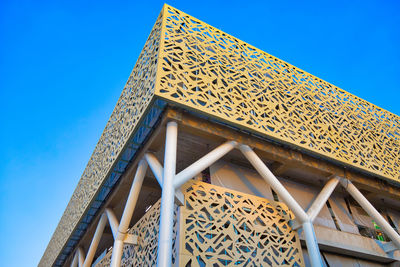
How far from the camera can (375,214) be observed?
1042cm

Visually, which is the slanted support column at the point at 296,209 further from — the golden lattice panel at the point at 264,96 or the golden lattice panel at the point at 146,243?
the golden lattice panel at the point at 146,243

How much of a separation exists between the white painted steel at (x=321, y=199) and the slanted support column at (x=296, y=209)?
1.10ft

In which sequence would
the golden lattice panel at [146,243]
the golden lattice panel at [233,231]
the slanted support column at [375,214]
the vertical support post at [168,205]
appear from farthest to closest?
the slanted support column at [375,214] < the golden lattice panel at [146,243] < the golden lattice panel at [233,231] < the vertical support post at [168,205]

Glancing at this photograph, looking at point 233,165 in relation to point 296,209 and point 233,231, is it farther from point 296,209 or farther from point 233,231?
point 233,231

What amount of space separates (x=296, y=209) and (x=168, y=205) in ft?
12.3

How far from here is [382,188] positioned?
1196 cm

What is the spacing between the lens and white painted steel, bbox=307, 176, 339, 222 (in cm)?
939

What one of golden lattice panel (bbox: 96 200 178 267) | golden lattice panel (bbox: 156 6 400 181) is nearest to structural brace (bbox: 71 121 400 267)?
golden lattice panel (bbox: 96 200 178 267)

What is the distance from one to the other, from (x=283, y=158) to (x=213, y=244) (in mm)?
3759

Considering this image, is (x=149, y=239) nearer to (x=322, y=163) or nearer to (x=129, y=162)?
(x=129, y=162)

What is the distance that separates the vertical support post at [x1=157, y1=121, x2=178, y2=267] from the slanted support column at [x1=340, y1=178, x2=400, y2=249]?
624 cm

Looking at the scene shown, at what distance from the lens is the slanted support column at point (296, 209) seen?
8172 mm

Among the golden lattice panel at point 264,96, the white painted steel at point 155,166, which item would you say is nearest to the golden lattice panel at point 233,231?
the white painted steel at point 155,166

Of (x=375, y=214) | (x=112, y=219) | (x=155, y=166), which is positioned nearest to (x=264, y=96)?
(x=155, y=166)
